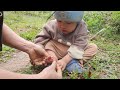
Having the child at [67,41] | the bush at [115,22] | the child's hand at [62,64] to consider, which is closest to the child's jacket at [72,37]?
the child at [67,41]

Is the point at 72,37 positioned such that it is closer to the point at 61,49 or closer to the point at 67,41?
the point at 67,41

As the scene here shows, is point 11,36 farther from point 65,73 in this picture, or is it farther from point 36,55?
point 65,73

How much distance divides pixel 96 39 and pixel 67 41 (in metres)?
1.15

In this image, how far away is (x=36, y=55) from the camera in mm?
2934

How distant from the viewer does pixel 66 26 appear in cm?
293

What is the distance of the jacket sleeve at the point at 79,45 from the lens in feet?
9.77

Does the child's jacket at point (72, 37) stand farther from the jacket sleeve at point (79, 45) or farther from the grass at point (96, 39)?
the grass at point (96, 39)

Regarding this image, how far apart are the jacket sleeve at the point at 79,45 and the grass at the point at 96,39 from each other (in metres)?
0.18

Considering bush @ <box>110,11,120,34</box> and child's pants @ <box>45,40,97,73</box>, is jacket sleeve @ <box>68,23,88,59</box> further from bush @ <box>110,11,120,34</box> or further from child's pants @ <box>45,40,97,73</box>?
bush @ <box>110,11,120,34</box>

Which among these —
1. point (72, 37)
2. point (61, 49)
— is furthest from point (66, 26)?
point (61, 49)

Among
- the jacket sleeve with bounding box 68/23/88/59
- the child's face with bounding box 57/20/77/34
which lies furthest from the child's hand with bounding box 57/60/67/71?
the child's face with bounding box 57/20/77/34
